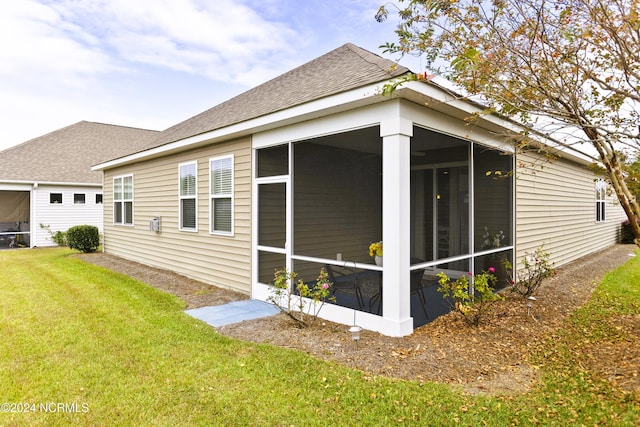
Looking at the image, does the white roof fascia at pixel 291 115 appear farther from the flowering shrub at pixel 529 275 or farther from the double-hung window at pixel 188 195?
the flowering shrub at pixel 529 275

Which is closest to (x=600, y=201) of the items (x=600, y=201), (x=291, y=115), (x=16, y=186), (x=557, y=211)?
(x=600, y=201)

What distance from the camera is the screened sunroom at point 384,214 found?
4223 millimetres

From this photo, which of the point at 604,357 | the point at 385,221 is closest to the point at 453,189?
the point at 385,221

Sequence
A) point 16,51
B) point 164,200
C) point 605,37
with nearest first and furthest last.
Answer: point 605,37 < point 164,200 < point 16,51

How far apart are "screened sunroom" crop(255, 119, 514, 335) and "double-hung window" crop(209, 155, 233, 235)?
80cm

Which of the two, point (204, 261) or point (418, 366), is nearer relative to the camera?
point (418, 366)

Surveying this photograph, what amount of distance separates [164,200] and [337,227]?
425cm

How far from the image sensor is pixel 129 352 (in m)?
3.85

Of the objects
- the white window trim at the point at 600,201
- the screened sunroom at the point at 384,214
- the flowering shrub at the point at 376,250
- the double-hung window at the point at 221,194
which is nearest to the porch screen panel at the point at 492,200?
the screened sunroom at the point at 384,214

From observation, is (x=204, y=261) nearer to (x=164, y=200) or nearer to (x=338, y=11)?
(x=164, y=200)

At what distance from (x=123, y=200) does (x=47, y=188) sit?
6685 millimetres

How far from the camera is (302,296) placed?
4.96 metres

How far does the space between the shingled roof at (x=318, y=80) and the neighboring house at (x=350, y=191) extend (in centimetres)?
4

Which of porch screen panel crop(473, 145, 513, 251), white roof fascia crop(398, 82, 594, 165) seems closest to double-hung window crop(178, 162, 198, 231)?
white roof fascia crop(398, 82, 594, 165)
